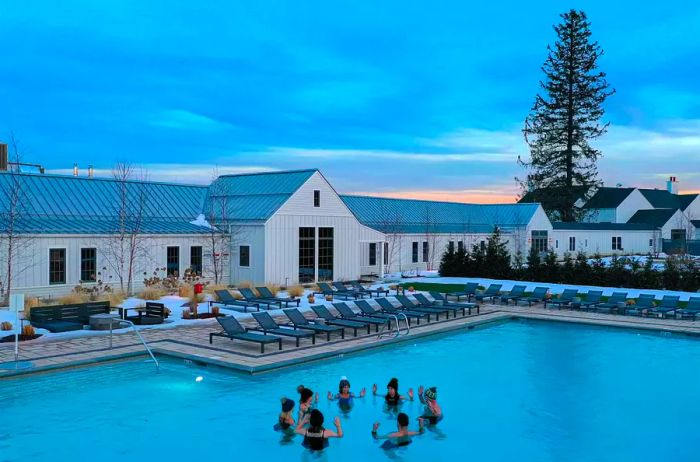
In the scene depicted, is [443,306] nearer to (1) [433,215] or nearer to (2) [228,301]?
(2) [228,301]

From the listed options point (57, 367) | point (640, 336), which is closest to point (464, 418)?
point (57, 367)

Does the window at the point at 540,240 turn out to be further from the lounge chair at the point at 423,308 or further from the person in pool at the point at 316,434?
the person in pool at the point at 316,434

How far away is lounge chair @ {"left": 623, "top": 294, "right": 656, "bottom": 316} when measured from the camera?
2405 centimetres

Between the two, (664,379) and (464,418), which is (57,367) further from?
(664,379)

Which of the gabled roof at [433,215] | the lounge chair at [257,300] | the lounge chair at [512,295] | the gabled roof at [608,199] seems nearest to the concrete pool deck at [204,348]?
the lounge chair at [257,300]

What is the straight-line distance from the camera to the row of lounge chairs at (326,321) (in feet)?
56.4

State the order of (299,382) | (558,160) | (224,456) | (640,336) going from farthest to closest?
(558,160) → (640,336) → (299,382) → (224,456)

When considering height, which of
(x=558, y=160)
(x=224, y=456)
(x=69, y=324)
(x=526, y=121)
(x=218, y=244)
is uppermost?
(x=526, y=121)

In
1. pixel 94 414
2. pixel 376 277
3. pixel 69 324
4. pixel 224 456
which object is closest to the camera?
pixel 224 456

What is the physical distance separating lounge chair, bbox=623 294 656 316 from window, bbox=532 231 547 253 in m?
26.0

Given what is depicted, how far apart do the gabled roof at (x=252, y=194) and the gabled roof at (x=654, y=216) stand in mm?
47282

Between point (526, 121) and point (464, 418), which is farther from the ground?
point (526, 121)

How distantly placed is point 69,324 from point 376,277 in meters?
22.1

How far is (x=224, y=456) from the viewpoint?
33.7 ft
